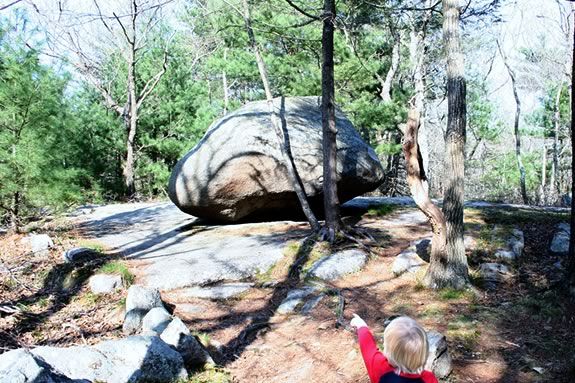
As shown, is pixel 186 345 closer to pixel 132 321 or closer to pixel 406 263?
pixel 132 321

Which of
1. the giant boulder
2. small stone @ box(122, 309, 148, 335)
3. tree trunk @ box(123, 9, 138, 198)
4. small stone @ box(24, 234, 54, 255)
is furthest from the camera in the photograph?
tree trunk @ box(123, 9, 138, 198)

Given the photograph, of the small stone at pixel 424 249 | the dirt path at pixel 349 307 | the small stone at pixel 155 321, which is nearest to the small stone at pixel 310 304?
the dirt path at pixel 349 307

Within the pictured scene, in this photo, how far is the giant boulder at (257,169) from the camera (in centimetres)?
791

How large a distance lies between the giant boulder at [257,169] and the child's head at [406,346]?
572 centimetres

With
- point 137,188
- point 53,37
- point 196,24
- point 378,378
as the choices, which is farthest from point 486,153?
point 378,378

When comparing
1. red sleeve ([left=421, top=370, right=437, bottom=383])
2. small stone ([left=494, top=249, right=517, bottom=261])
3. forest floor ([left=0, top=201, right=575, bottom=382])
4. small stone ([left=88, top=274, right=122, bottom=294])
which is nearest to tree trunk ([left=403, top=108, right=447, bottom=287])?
forest floor ([left=0, top=201, right=575, bottom=382])

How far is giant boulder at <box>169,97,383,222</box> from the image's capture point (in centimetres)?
791

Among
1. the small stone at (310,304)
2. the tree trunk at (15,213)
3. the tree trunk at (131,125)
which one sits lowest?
the small stone at (310,304)

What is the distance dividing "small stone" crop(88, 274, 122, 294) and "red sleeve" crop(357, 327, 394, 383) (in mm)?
4060

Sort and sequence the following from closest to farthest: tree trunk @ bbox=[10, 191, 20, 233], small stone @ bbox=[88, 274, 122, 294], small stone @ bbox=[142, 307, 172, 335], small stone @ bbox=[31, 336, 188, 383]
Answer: small stone @ bbox=[31, 336, 188, 383] → small stone @ bbox=[142, 307, 172, 335] → small stone @ bbox=[88, 274, 122, 294] → tree trunk @ bbox=[10, 191, 20, 233]

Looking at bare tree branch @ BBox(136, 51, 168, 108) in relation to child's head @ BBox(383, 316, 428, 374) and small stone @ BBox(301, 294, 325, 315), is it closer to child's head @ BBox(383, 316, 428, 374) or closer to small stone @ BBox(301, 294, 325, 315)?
small stone @ BBox(301, 294, 325, 315)

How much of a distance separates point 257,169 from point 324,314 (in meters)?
3.48

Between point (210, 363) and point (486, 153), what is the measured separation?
77.5 feet

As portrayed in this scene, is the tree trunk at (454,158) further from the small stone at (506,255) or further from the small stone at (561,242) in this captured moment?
the small stone at (561,242)
